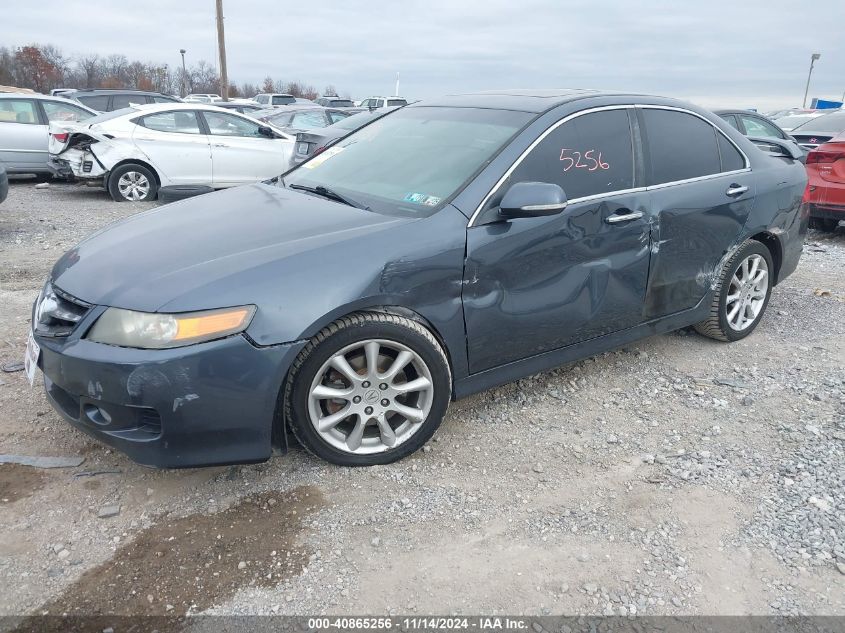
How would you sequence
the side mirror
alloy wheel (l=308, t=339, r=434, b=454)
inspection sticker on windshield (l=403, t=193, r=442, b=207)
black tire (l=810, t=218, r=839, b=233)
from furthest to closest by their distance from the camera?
black tire (l=810, t=218, r=839, b=233), inspection sticker on windshield (l=403, t=193, r=442, b=207), the side mirror, alloy wheel (l=308, t=339, r=434, b=454)

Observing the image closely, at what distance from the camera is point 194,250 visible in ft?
9.21

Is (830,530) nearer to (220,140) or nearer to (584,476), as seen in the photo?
(584,476)

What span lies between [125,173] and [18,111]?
2494 mm

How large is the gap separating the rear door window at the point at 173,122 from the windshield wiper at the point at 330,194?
6.96 meters

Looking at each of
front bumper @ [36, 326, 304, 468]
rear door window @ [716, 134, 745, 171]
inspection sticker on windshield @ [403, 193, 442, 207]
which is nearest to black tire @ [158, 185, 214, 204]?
inspection sticker on windshield @ [403, 193, 442, 207]

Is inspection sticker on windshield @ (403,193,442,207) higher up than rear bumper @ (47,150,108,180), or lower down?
higher up

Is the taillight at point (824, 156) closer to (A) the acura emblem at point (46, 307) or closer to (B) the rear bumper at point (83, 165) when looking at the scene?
(A) the acura emblem at point (46, 307)

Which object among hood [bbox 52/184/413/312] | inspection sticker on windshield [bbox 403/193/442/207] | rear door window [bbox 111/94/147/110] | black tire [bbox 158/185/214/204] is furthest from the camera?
rear door window [bbox 111/94/147/110]

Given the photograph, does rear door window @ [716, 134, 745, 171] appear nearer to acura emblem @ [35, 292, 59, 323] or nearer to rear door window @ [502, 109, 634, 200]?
rear door window @ [502, 109, 634, 200]

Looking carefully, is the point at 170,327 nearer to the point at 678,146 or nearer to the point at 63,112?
the point at 678,146

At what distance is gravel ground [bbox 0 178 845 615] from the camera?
7.45 feet

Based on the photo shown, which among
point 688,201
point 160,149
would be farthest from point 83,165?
point 688,201

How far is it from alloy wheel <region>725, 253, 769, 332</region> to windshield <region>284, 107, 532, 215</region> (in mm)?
1999

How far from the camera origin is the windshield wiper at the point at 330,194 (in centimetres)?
323
